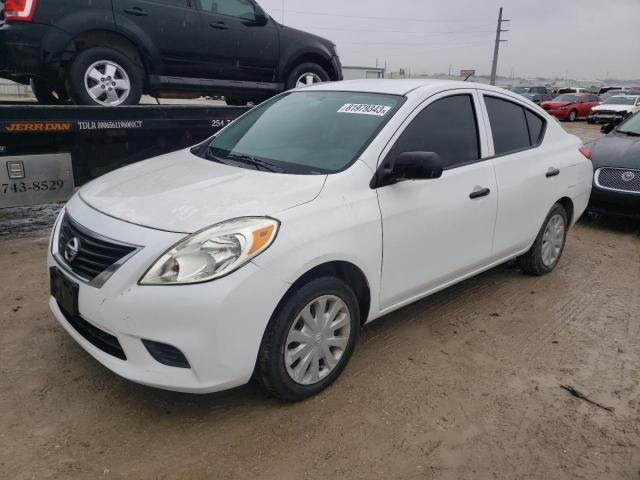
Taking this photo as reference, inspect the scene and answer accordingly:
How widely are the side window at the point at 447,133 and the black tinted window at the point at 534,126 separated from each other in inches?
33.5

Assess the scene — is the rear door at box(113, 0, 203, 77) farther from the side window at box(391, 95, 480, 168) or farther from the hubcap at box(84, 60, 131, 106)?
the side window at box(391, 95, 480, 168)

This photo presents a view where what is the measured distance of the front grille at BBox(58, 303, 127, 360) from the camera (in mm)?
2512

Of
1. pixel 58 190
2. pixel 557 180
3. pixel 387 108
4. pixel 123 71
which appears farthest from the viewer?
pixel 123 71

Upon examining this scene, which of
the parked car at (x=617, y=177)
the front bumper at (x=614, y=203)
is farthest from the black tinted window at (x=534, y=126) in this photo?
the front bumper at (x=614, y=203)

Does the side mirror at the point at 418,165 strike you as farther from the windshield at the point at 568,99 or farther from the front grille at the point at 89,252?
the windshield at the point at 568,99

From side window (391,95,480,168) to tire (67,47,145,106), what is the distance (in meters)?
3.55

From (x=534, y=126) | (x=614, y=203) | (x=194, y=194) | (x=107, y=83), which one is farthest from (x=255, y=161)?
(x=614, y=203)

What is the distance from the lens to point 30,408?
105 inches

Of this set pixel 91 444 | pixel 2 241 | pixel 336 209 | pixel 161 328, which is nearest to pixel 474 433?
pixel 336 209

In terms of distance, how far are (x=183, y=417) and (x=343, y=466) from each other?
0.84m

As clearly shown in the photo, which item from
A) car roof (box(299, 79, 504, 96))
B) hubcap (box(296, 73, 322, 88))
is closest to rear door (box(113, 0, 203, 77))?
hubcap (box(296, 73, 322, 88))

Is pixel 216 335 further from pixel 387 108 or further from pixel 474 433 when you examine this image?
pixel 387 108

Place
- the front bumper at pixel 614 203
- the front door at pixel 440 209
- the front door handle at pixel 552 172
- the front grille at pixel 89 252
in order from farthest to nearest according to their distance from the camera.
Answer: the front bumper at pixel 614 203
the front door handle at pixel 552 172
the front door at pixel 440 209
the front grille at pixel 89 252

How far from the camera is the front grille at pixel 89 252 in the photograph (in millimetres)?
2439
